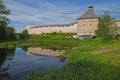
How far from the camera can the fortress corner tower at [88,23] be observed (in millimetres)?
91688

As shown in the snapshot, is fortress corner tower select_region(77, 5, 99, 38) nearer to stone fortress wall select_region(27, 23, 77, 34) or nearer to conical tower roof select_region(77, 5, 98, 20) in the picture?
conical tower roof select_region(77, 5, 98, 20)

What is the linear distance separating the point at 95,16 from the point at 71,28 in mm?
30471

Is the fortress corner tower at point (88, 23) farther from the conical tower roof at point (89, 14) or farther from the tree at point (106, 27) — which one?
the tree at point (106, 27)

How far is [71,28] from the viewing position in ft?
395

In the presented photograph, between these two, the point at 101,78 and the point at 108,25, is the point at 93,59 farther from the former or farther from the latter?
the point at 108,25

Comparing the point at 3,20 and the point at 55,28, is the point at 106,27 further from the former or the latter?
the point at 55,28

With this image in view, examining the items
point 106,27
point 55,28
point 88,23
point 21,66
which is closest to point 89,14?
point 88,23

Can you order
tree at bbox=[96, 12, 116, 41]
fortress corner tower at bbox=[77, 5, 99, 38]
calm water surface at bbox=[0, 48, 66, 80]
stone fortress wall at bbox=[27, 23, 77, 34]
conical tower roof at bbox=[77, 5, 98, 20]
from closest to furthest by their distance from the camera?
calm water surface at bbox=[0, 48, 66, 80]
tree at bbox=[96, 12, 116, 41]
fortress corner tower at bbox=[77, 5, 99, 38]
conical tower roof at bbox=[77, 5, 98, 20]
stone fortress wall at bbox=[27, 23, 77, 34]

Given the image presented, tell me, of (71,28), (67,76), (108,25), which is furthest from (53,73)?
(71,28)

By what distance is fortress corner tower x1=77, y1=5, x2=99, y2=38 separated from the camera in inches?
3610

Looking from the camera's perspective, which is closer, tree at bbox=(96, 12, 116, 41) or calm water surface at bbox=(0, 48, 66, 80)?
calm water surface at bbox=(0, 48, 66, 80)

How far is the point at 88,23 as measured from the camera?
3659 inches

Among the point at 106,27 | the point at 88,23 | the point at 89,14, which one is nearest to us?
the point at 106,27

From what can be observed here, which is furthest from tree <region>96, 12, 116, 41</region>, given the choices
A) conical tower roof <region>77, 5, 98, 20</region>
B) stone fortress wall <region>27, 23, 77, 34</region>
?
stone fortress wall <region>27, 23, 77, 34</region>
